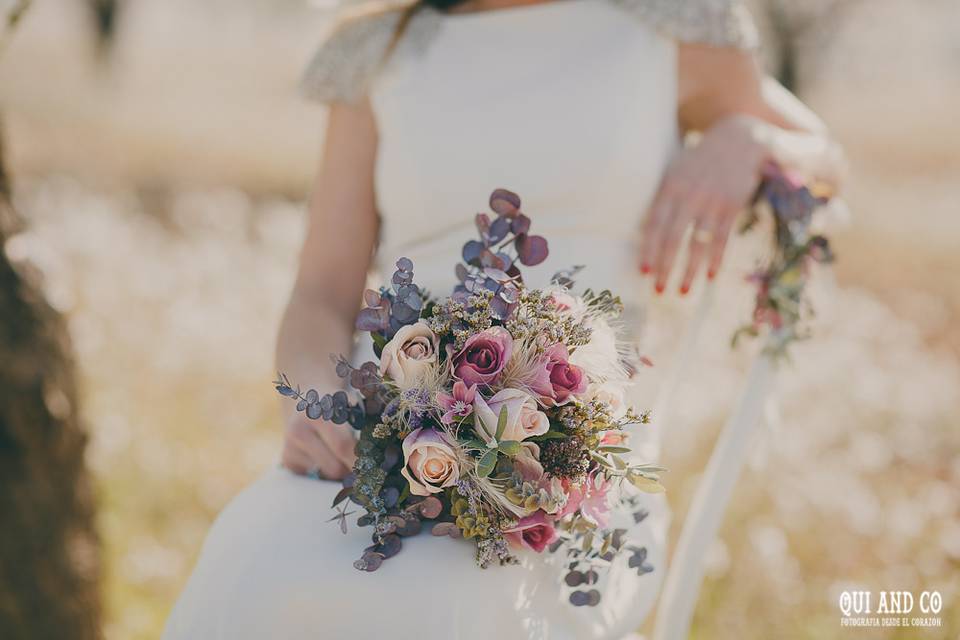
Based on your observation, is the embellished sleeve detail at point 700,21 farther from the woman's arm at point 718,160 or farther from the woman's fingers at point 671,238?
the woman's fingers at point 671,238

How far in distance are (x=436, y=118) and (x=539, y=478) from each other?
1.19 m

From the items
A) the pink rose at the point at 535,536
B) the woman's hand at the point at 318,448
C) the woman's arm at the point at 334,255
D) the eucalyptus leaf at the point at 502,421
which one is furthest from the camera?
the woman's arm at the point at 334,255

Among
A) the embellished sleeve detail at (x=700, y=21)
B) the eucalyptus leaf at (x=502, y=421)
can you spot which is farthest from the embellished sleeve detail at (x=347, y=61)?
the eucalyptus leaf at (x=502, y=421)

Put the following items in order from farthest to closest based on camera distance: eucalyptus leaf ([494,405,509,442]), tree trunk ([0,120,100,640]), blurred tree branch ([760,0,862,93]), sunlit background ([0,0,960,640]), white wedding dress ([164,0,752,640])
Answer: blurred tree branch ([760,0,862,93])
sunlit background ([0,0,960,640])
tree trunk ([0,120,100,640])
white wedding dress ([164,0,752,640])
eucalyptus leaf ([494,405,509,442])

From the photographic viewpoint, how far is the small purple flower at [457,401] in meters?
1.41

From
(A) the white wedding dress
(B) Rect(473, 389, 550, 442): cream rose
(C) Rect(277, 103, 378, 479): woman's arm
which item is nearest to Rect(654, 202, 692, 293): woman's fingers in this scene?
(A) the white wedding dress

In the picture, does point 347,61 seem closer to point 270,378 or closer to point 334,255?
point 334,255

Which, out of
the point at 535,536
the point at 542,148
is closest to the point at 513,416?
the point at 535,536

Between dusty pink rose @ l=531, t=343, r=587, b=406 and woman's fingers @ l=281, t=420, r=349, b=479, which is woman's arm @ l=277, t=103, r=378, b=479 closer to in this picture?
woman's fingers @ l=281, t=420, r=349, b=479

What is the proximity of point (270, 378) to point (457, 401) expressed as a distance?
3282 mm

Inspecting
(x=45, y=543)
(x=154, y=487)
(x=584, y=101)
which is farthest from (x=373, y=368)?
(x=154, y=487)

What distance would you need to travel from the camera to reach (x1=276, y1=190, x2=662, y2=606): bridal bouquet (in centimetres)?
142

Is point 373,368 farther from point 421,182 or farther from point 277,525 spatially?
point 421,182

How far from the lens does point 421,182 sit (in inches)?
90.4
